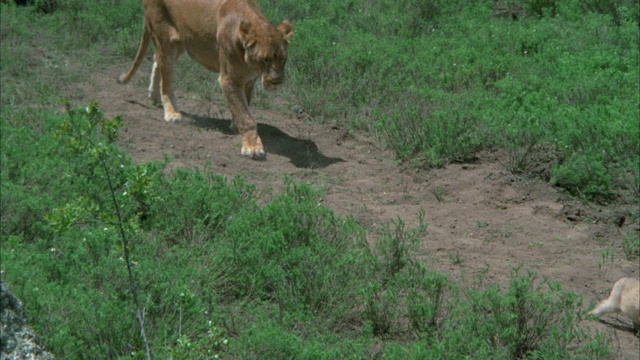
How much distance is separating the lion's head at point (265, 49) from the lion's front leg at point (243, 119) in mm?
375

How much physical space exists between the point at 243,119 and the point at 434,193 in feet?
6.56

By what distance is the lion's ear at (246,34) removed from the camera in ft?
29.2

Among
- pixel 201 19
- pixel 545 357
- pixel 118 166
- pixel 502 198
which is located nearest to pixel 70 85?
pixel 201 19

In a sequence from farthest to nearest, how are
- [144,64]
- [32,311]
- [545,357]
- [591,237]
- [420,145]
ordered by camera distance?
[144,64] < [420,145] < [591,237] < [545,357] < [32,311]

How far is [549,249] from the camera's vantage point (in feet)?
24.4

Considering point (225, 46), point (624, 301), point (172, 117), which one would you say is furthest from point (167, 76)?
point (624, 301)

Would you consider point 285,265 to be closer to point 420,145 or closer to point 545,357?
point 545,357

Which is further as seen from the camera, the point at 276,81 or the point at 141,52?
the point at 141,52

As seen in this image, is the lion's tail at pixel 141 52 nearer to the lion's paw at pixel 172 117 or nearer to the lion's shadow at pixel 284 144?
the lion's shadow at pixel 284 144

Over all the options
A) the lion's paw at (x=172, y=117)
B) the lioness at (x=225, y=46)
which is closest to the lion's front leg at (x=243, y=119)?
the lioness at (x=225, y=46)

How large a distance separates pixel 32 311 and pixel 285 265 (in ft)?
5.98

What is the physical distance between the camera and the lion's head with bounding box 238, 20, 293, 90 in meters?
8.89

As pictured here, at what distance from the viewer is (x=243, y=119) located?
9.17 meters

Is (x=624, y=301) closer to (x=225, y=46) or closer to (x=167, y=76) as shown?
(x=225, y=46)
